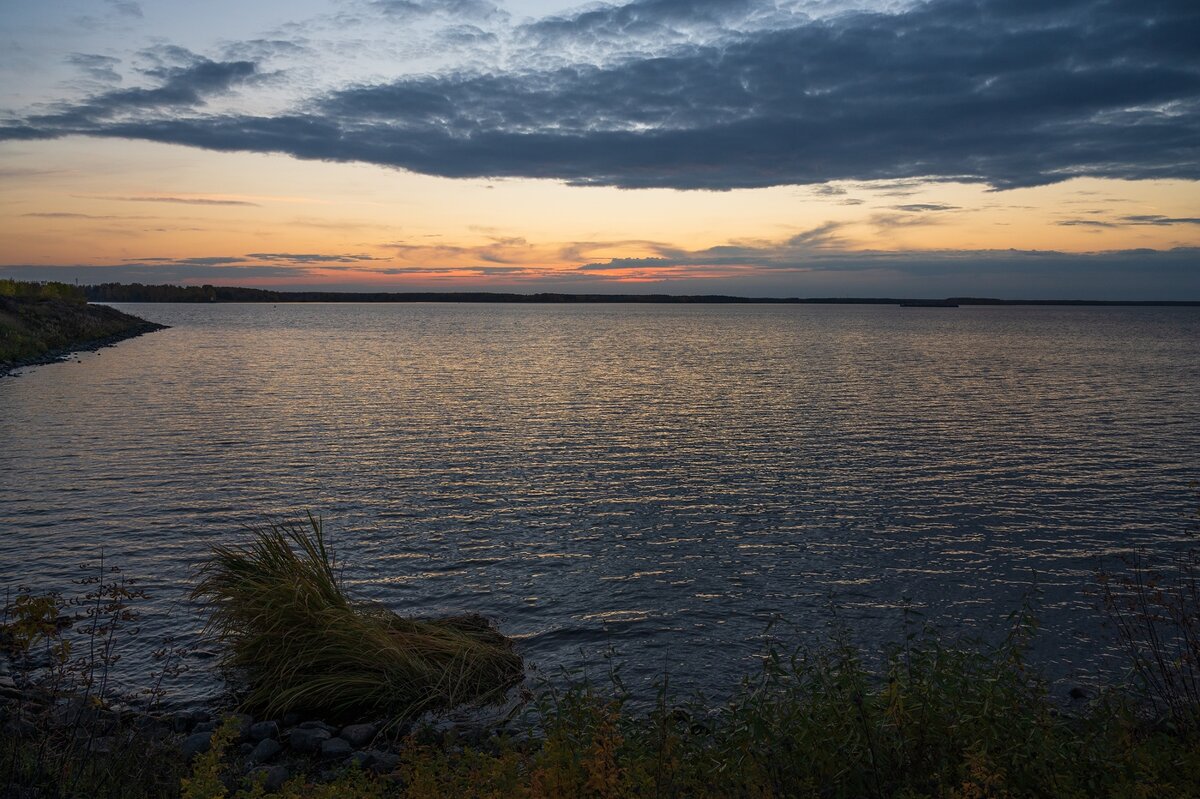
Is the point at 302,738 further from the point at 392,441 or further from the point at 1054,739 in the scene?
the point at 392,441

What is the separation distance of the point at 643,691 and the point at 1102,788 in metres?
6.55

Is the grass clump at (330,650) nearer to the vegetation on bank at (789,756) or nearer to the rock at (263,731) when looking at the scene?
the rock at (263,731)

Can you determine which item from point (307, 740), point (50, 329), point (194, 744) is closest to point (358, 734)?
point (307, 740)

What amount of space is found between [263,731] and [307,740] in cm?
72

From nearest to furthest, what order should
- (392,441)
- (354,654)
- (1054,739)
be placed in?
(1054,739), (354,654), (392,441)

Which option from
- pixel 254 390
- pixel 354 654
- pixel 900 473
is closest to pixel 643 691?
pixel 354 654

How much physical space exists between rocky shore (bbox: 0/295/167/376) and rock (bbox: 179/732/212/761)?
191ft

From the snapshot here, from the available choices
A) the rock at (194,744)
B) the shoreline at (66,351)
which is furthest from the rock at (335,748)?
the shoreline at (66,351)

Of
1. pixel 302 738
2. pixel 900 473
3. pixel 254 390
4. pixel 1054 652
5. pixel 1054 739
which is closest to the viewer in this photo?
pixel 1054 739

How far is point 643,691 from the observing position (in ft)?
42.1

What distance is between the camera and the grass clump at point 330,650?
12.3 meters

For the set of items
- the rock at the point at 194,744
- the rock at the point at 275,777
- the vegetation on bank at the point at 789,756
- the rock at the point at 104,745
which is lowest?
the rock at the point at 275,777

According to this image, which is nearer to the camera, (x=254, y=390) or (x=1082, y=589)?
(x=1082, y=589)

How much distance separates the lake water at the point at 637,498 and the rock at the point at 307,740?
239 centimetres
